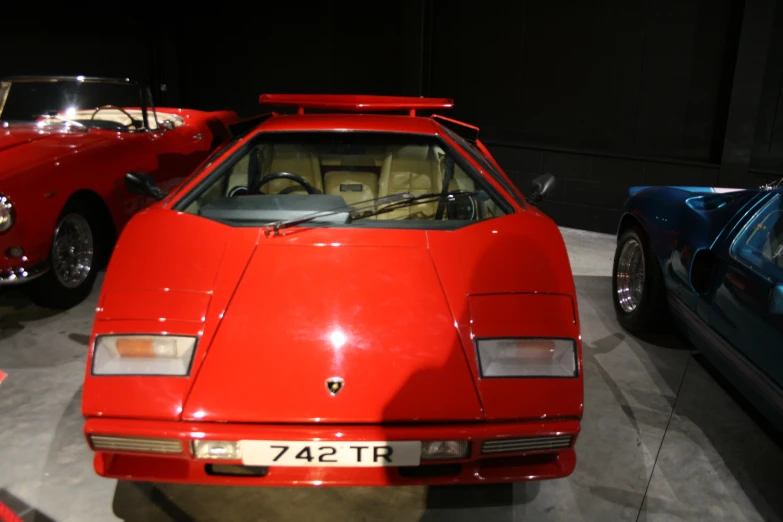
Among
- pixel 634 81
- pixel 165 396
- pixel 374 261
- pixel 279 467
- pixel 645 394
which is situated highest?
pixel 634 81

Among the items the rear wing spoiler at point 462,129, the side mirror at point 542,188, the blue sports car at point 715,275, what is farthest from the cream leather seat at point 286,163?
the blue sports car at point 715,275

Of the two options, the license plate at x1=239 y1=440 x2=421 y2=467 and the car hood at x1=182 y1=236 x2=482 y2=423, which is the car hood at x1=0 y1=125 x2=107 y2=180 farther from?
the license plate at x1=239 y1=440 x2=421 y2=467

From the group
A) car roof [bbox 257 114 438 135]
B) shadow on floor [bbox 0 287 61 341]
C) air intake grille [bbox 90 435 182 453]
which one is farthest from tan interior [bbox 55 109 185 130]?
air intake grille [bbox 90 435 182 453]

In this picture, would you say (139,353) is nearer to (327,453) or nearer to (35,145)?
(327,453)

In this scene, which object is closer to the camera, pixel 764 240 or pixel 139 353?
pixel 139 353

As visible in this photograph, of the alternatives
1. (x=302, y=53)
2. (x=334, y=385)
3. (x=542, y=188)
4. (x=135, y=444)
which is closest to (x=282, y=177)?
(x=542, y=188)

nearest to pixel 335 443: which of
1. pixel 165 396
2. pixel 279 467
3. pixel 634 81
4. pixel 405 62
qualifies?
pixel 279 467

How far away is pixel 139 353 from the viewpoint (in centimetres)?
187

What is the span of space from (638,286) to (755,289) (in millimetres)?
1334

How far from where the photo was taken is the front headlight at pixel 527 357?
1.87m

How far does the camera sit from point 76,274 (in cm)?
404

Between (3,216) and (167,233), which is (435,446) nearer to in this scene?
(167,233)

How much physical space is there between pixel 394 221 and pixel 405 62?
5.63m

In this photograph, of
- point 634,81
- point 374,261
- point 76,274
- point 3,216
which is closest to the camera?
point 374,261
